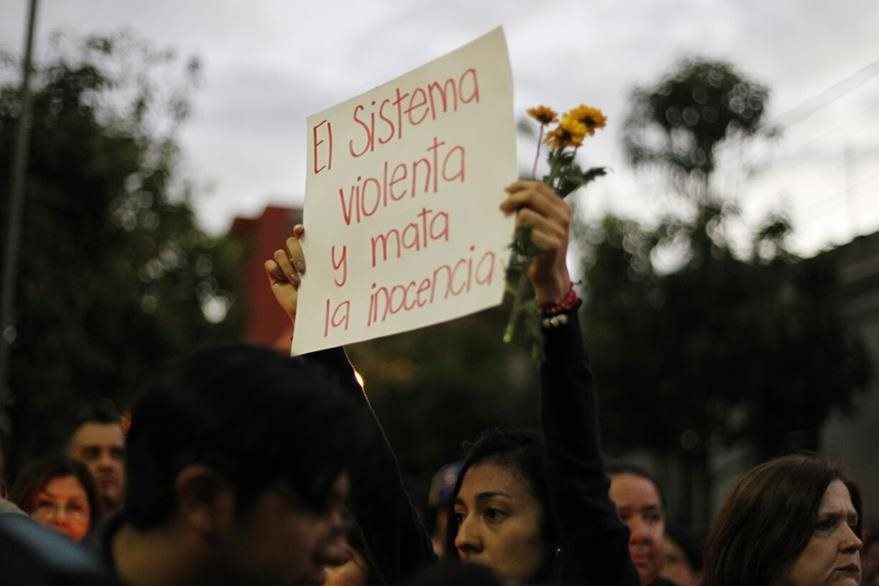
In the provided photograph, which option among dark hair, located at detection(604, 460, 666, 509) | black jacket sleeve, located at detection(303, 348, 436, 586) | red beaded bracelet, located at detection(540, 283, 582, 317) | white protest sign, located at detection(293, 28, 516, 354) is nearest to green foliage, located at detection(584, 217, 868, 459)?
dark hair, located at detection(604, 460, 666, 509)

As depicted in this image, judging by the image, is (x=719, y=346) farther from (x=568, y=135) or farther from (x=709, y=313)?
(x=568, y=135)

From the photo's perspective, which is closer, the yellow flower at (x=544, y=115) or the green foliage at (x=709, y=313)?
the yellow flower at (x=544, y=115)

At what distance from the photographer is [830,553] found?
382 centimetres

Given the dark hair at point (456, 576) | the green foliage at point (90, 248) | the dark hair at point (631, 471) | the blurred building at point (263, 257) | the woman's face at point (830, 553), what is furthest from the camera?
the blurred building at point (263, 257)

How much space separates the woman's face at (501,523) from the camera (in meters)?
3.56

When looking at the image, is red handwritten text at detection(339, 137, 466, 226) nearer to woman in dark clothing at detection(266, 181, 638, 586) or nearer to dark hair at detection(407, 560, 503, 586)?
woman in dark clothing at detection(266, 181, 638, 586)

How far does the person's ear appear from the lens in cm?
213

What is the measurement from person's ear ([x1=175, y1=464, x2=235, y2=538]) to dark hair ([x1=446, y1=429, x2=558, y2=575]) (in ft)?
5.03

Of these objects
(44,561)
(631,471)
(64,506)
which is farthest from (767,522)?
(64,506)

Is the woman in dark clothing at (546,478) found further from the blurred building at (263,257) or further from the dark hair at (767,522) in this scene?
the blurred building at (263,257)

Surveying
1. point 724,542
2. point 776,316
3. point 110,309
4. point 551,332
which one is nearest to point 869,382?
point 776,316

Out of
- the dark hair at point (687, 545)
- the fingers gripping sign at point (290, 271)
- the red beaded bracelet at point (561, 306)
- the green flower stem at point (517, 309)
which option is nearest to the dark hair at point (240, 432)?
the green flower stem at point (517, 309)

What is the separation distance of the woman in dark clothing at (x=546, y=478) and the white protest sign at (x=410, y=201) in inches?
4.2

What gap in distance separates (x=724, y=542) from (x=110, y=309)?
14.9m
